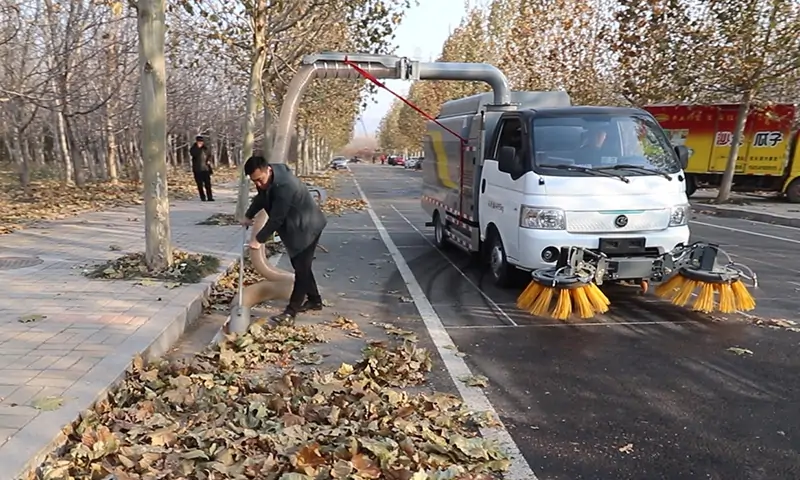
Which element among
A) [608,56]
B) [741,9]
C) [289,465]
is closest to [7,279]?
[289,465]

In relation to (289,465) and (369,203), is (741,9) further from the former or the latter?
(289,465)

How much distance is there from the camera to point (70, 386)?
4.14 metres

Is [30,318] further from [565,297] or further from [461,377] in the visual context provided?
[565,297]

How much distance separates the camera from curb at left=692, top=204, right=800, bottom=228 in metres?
15.6

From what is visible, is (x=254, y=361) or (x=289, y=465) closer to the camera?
(x=289, y=465)

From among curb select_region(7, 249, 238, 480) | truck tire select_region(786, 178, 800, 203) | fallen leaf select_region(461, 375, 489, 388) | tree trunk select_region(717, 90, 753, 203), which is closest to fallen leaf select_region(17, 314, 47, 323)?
curb select_region(7, 249, 238, 480)

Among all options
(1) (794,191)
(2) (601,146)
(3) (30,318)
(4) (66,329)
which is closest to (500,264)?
(2) (601,146)

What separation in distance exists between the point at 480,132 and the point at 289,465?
6054 mm

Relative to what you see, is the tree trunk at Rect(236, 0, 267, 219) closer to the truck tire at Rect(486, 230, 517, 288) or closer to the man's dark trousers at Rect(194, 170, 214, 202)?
the truck tire at Rect(486, 230, 517, 288)

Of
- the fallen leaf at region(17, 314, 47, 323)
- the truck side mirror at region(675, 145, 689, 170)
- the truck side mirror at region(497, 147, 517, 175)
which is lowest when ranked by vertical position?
the fallen leaf at region(17, 314, 47, 323)

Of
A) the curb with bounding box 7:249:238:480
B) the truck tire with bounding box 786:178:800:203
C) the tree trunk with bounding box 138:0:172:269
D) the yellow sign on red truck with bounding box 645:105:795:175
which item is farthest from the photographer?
the yellow sign on red truck with bounding box 645:105:795:175

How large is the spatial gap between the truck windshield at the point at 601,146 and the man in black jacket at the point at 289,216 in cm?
264

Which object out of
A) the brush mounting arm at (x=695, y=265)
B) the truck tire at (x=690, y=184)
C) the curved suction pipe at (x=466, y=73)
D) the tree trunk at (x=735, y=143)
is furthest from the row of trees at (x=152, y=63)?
the truck tire at (x=690, y=184)

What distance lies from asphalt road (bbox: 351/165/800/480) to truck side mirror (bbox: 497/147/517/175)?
155 cm
